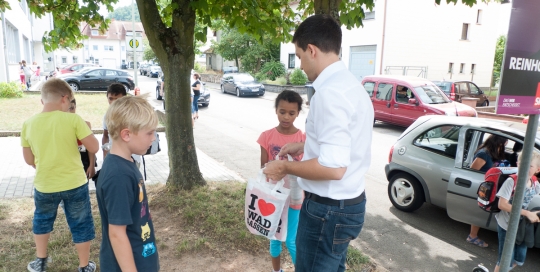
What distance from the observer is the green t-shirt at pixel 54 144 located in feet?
10.1

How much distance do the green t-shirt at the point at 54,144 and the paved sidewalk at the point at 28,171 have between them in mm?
2946

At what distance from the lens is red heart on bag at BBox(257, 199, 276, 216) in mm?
2525

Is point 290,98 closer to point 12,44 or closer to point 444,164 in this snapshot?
point 444,164

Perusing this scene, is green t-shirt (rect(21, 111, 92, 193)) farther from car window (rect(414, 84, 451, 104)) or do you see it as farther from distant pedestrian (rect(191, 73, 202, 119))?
car window (rect(414, 84, 451, 104))

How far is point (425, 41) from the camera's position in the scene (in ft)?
83.6

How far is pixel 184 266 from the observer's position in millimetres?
3617

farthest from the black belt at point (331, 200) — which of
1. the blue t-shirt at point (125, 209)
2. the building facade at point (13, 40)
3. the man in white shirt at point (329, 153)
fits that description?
the building facade at point (13, 40)

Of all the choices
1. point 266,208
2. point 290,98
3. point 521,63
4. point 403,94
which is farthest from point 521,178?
point 403,94

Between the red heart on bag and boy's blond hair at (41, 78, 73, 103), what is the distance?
1.94 m

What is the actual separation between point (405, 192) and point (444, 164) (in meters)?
0.80

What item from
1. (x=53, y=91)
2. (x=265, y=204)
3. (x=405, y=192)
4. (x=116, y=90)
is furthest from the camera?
(x=405, y=192)

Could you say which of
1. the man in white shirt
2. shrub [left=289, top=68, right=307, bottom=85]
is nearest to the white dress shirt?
the man in white shirt

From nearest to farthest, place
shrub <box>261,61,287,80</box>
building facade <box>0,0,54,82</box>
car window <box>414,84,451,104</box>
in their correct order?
1. car window <box>414,84,451,104</box>
2. building facade <box>0,0,54,82</box>
3. shrub <box>261,61,287,80</box>

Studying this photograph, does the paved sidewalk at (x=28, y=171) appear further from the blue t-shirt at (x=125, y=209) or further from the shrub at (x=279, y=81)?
the shrub at (x=279, y=81)
